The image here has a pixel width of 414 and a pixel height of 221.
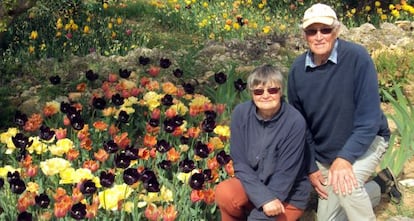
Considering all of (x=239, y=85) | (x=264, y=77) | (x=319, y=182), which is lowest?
(x=319, y=182)

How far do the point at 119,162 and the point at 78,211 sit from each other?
1.40ft

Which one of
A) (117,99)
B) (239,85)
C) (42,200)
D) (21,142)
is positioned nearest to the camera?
(42,200)

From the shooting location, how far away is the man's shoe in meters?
3.41

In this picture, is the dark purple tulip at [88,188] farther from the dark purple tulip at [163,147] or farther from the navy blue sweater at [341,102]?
the navy blue sweater at [341,102]

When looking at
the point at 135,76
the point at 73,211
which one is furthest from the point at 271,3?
the point at 73,211

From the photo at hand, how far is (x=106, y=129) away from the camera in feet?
11.6

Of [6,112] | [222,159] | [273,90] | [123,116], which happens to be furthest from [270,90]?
[6,112]

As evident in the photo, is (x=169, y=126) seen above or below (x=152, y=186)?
above

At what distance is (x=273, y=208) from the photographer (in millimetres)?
2785

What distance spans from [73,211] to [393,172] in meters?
2.03

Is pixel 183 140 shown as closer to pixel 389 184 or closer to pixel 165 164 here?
pixel 165 164

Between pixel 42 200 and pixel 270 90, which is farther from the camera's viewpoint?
pixel 270 90

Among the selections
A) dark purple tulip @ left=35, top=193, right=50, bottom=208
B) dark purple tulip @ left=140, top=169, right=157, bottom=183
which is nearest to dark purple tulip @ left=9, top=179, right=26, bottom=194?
dark purple tulip @ left=35, top=193, right=50, bottom=208

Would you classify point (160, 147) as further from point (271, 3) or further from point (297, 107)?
point (271, 3)
